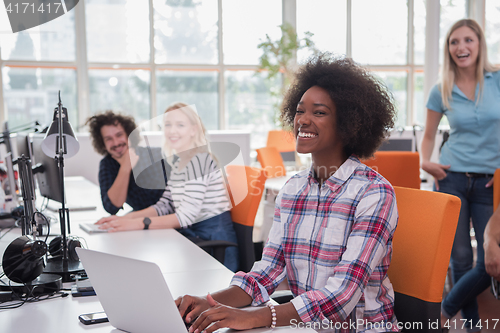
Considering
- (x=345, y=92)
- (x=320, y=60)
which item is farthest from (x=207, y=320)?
(x=320, y=60)

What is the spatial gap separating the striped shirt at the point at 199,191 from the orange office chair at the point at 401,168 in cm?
85

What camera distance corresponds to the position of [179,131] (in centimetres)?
246

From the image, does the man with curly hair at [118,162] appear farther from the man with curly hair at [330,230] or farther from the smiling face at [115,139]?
the man with curly hair at [330,230]

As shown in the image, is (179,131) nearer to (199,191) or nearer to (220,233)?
(199,191)

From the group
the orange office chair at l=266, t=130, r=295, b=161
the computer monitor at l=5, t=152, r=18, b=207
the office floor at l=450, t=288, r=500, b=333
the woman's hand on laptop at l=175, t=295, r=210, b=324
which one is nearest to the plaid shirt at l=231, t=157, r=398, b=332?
the woman's hand on laptop at l=175, t=295, r=210, b=324

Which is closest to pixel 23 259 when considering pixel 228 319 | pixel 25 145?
pixel 228 319

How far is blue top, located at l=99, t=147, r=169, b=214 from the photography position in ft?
8.52

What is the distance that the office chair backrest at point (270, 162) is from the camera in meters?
3.95

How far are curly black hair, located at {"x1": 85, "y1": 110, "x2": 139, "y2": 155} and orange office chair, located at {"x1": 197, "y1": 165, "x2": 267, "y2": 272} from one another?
850 mm

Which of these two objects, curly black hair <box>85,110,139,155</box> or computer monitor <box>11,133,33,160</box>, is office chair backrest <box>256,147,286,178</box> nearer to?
curly black hair <box>85,110,139,155</box>

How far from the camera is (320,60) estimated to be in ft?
4.61

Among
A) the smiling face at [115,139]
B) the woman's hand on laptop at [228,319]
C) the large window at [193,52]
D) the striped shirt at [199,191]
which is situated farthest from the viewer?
the large window at [193,52]

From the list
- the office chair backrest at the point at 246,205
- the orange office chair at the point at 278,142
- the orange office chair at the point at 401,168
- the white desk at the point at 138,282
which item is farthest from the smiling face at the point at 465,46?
the orange office chair at the point at 278,142

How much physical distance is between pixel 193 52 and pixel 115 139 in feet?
14.9
